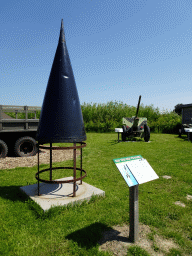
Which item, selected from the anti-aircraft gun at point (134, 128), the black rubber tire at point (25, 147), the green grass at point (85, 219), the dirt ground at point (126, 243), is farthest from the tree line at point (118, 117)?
the dirt ground at point (126, 243)

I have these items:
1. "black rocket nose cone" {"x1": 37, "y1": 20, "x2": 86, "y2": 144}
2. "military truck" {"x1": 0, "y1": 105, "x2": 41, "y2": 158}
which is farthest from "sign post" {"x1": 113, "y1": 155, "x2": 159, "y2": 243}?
"military truck" {"x1": 0, "y1": 105, "x2": 41, "y2": 158}

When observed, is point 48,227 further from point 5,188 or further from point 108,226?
point 5,188

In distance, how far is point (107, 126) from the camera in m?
20.8

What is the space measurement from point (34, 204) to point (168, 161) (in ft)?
16.3

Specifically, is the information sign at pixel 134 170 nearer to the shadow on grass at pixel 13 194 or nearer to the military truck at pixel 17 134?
the shadow on grass at pixel 13 194

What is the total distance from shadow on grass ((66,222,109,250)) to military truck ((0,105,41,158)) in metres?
5.28

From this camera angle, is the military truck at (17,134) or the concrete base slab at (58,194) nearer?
the concrete base slab at (58,194)

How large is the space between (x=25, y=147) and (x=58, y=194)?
463 centimetres

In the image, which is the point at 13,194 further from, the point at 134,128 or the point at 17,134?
the point at 134,128

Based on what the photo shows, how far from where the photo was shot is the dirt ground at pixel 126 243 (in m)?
2.16

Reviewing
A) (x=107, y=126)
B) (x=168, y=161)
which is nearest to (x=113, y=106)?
(x=107, y=126)

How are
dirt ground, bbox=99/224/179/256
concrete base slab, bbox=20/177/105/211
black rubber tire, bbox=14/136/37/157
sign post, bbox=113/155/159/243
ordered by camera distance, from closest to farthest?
dirt ground, bbox=99/224/179/256, sign post, bbox=113/155/159/243, concrete base slab, bbox=20/177/105/211, black rubber tire, bbox=14/136/37/157

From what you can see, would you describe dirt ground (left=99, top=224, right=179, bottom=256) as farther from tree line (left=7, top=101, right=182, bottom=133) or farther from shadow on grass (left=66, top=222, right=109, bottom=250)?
tree line (left=7, top=101, right=182, bottom=133)

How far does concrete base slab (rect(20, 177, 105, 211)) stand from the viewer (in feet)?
10.3
